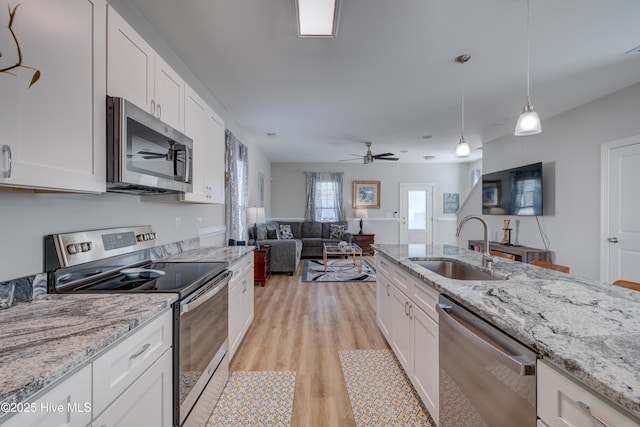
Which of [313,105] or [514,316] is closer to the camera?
[514,316]

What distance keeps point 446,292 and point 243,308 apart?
179cm

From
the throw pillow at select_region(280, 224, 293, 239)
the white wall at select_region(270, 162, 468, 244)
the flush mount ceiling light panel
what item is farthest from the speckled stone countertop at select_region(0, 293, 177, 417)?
the white wall at select_region(270, 162, 468, 244)

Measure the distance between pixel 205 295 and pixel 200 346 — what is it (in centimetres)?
28

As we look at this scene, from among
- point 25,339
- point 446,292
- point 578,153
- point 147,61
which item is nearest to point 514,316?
point 446,292

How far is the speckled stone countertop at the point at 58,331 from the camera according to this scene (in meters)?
0.60

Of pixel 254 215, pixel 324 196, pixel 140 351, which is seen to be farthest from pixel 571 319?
pixel 324 196

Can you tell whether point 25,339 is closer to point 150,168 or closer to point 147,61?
point 150,168

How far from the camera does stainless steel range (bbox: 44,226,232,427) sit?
1216 millimetres

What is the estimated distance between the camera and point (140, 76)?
1434mm

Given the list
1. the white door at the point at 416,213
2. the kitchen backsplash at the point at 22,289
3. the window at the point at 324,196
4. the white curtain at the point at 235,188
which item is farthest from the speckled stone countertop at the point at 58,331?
the white door at the point at 416,213

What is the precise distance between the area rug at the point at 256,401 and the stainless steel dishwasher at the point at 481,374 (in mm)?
958

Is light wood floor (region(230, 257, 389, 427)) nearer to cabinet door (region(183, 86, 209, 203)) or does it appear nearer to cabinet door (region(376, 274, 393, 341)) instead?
cabinet door (region(376, 274, 393, 341))

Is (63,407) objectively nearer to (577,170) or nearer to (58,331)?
(58,331)

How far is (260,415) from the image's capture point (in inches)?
64.6
